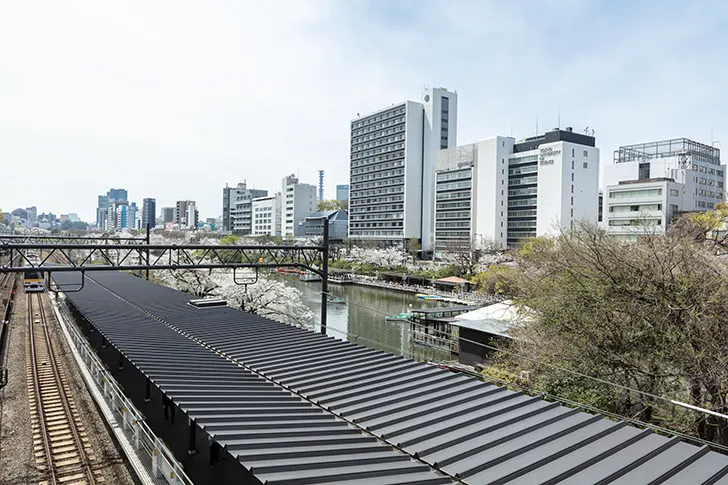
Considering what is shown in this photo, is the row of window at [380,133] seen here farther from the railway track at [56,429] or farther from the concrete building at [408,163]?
the railway track at [56,429]

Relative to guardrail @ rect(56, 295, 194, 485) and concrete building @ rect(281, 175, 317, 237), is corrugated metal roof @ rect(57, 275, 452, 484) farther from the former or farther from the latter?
concrete building @ rect(281, 175, 317, 237)

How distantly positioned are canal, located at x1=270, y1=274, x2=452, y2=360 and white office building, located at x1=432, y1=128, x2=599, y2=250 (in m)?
17.9

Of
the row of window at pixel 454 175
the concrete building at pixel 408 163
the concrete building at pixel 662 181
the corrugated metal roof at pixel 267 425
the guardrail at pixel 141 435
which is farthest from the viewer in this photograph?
the concrete building at pixel 408 163

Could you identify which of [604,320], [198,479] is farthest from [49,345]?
[604,320]

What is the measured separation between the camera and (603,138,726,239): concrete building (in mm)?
42562

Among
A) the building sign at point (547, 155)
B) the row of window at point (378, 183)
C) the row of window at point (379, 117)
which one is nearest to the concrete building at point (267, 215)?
the row of window at point (378, 183)

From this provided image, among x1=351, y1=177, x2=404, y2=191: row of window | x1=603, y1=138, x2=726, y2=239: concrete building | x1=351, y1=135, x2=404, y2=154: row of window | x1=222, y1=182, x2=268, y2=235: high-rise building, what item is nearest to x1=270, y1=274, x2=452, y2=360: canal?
x1=603, y1=138, x2=726, y2=239: concrete building

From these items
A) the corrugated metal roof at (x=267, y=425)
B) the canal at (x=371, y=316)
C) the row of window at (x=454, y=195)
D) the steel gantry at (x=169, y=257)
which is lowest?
the canal at (x=371, y=316)

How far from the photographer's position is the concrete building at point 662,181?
42.6 metres

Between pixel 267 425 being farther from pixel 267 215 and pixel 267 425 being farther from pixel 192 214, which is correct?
pixel 192 214

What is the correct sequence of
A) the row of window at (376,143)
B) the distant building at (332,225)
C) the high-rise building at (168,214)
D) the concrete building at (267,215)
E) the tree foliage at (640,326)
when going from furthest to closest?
the high-rise building at (168,214)
the concrete building at (267,215)
the distant building at (332,225)
the row of window at (376,143)
the tree foliage at (640,326)

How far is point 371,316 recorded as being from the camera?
30.6 m

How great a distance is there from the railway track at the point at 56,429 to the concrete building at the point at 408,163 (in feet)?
180

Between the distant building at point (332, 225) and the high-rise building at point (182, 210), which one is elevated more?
the high-rise building at point (182, 210)
